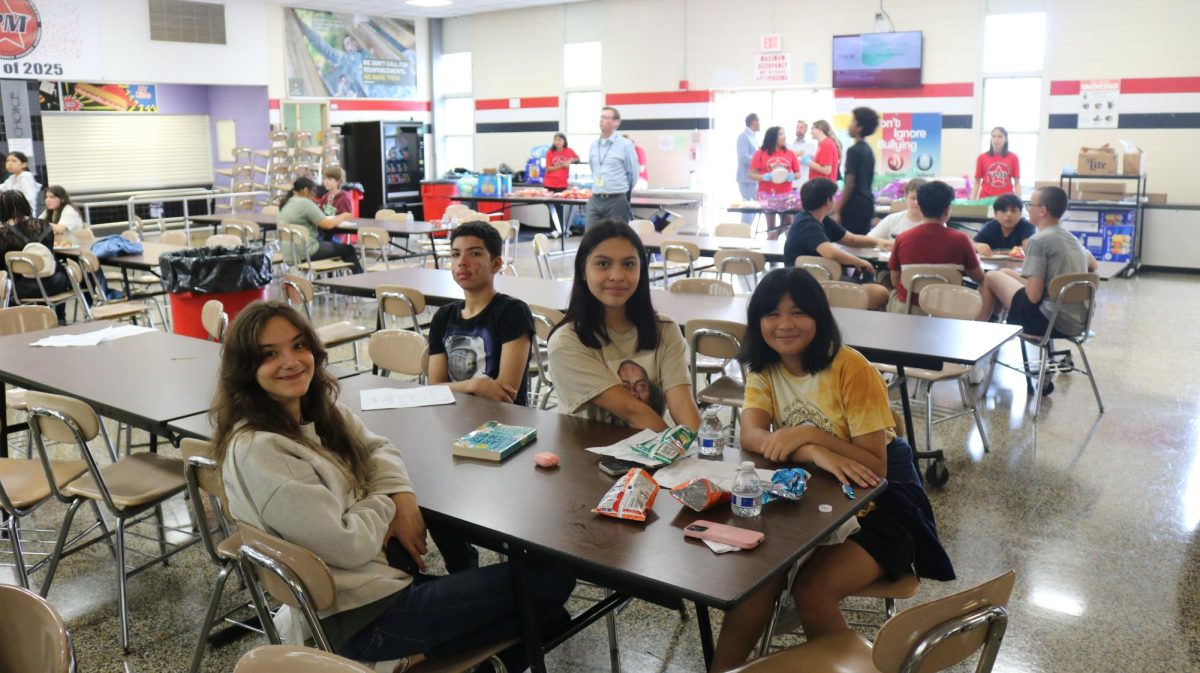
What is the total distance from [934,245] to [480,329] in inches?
127

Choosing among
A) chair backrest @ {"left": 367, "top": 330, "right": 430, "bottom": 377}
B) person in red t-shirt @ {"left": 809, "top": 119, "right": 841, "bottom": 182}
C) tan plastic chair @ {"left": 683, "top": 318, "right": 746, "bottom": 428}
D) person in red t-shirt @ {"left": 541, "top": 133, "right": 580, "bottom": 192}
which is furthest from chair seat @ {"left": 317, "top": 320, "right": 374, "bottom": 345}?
person in red t-shirt @ {"left": 541, "top": 133, "right": 580, "bottom": 192}

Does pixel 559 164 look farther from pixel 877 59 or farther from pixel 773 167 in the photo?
pixel 877 59

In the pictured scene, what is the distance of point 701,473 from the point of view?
2311mm

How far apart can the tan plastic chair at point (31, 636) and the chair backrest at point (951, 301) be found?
4.15 meters

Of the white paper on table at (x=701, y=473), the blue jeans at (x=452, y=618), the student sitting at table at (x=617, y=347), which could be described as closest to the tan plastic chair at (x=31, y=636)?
the blue jeans at (x=452, y=618)

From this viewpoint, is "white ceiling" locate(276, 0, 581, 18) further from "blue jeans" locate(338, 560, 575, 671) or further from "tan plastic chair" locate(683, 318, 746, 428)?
"blue jeans" locate(338, 560, 575, 671)

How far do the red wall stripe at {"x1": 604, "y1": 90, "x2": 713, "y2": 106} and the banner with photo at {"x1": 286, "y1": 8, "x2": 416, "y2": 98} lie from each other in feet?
12.4

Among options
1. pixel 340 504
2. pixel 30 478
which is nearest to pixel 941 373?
pixel 340 504

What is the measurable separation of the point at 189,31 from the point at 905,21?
9111mm

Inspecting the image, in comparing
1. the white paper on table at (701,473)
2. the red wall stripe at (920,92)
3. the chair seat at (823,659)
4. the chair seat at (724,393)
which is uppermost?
the red wall stripe at (920,92)

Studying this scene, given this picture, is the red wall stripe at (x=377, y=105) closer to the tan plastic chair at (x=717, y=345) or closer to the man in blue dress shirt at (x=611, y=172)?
the man in blue dress shirt at (x=611, y=172)

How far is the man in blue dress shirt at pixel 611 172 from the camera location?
9375 millimetres

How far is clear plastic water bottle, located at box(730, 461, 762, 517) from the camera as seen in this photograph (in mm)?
2072

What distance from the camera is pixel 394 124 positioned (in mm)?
14297
